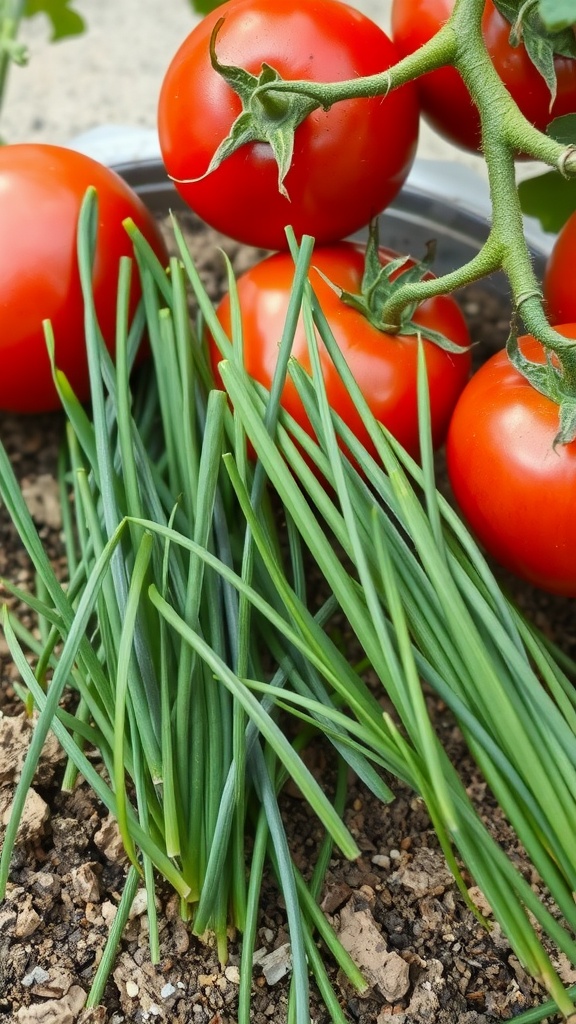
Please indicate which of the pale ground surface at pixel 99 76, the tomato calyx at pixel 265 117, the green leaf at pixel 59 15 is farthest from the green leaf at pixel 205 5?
the pale ground surface at pixel 99 76

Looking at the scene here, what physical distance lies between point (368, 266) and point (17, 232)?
0.87 ft

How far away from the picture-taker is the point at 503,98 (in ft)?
1.76

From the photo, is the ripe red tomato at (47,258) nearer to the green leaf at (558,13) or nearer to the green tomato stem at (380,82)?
the green tomato stem at (380,82)

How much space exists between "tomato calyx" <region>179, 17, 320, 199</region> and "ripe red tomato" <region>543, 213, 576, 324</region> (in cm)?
23

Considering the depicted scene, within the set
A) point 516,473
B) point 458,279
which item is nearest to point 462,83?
point 458,279

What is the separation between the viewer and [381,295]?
60 cm

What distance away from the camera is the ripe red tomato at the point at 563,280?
637 mm

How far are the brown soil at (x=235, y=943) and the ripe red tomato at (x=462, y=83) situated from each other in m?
0.50

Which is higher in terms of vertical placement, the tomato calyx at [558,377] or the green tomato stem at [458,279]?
the green tomato stem at [458,279]

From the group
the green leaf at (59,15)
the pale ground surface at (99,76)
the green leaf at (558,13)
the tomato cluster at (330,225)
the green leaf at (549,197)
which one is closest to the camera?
the green leaf at (558,13)

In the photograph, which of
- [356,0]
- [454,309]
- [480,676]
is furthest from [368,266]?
[356,0]

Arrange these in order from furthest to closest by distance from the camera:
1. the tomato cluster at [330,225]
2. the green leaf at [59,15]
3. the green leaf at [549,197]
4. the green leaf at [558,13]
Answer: the green leaf at [59,15], the green leaf at [549,197], the tomato cluster at [330,225], the green leaf at [558,13]

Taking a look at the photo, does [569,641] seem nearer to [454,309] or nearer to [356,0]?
[454,309]

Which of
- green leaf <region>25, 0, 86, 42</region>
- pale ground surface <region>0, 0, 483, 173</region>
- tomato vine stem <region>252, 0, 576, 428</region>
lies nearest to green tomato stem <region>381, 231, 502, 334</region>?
tomato vine stem <region>252, 0, 576, 428</region>
